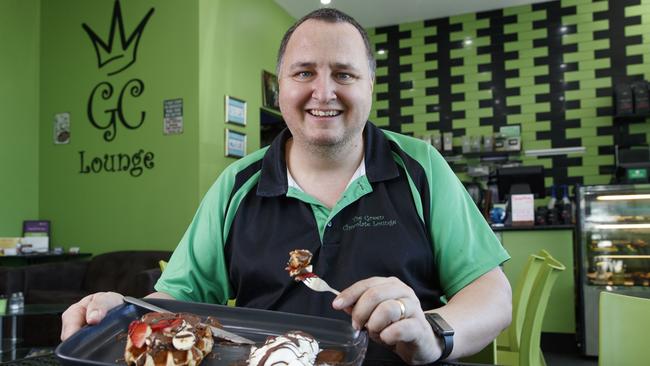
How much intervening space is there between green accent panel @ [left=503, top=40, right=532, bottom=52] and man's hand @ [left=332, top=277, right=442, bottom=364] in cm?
667

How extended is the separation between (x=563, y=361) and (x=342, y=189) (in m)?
3.78

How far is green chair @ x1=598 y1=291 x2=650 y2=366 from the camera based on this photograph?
1.41 metres

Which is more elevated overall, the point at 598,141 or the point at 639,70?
the point at 639,70

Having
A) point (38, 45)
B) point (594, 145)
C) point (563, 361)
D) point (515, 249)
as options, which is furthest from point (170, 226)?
point (594, 145)

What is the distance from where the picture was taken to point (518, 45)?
21.9 feet

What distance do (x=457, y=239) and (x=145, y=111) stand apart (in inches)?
174

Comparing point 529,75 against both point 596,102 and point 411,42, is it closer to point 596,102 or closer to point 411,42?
point 596,102

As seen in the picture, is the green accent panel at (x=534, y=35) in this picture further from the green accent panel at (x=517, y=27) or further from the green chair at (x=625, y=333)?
the green chair at (x=625, y=333)

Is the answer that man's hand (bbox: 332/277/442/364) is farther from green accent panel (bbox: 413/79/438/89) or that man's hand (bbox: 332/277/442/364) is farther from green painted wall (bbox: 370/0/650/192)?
green accent panel (bbox: 413/79/438/89)

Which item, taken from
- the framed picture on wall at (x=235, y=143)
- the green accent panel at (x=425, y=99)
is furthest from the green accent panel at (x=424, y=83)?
the framed picture on wall at (x=235, y=143)

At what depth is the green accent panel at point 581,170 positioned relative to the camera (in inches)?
247

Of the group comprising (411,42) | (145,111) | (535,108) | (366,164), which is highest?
(411,42)

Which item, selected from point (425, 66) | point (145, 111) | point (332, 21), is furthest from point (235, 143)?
point (332, 21)

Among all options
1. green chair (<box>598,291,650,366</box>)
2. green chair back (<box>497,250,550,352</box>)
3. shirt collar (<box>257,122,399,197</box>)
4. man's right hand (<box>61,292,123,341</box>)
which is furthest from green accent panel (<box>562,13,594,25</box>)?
man's right hand (<box>61,292,123,341</box>)
